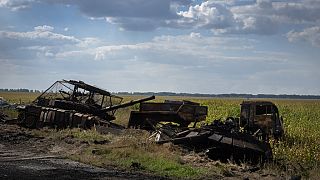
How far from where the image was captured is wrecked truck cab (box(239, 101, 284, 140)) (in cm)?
1938

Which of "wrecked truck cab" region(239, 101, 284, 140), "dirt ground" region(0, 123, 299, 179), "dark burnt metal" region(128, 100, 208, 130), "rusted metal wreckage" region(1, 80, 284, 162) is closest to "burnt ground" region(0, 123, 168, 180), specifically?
"dirt ground" region(0, 123, 299, 179)

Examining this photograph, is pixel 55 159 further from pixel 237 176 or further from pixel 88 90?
pixel 88 90

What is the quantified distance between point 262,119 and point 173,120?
4055 mm

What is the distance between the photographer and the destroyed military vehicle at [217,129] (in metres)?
14.0

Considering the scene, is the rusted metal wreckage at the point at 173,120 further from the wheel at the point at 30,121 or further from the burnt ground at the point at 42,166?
the burnt ground at the point at 42,166

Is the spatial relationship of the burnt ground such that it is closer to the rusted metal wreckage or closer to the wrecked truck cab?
the rusted metal wreckage

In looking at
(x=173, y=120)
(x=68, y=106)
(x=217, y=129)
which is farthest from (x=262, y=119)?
(x=68, y=106)

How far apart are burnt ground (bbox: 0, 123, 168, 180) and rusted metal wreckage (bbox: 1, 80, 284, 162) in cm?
345

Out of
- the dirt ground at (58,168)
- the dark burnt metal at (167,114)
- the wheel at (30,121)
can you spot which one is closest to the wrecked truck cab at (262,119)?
the dark burnt metal at (167,114)

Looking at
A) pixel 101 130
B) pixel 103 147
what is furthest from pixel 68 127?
pixel 103 147

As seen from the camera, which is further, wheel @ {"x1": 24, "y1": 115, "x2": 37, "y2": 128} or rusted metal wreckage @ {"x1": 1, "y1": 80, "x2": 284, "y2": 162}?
wheel @ {"x1": 24, "y1": 115, "x2": 37, "y2": 128}

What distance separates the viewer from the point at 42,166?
40.4 ft

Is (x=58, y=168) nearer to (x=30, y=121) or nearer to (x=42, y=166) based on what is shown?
(x=42, y=166)

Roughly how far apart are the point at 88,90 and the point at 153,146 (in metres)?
9.57
